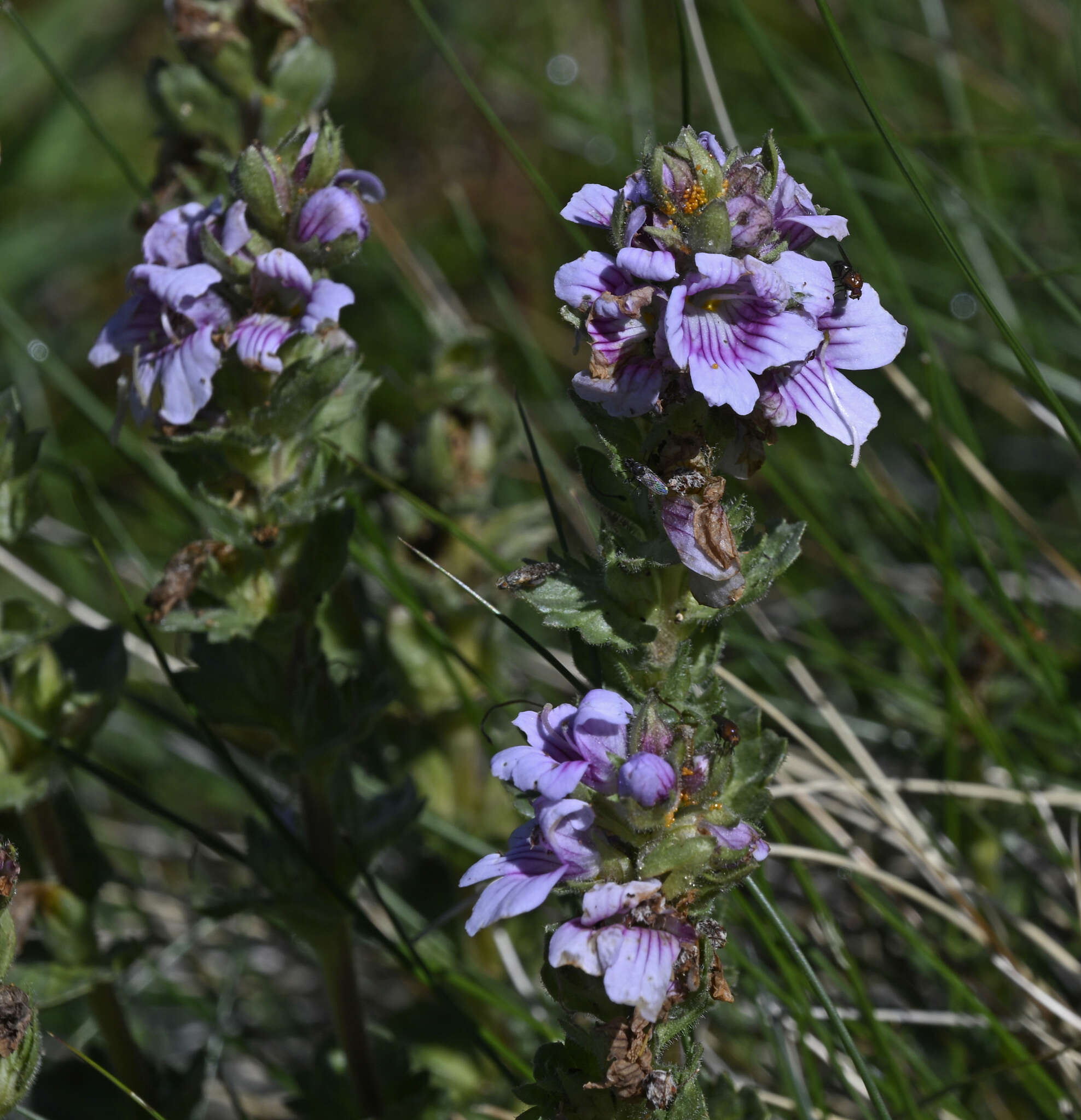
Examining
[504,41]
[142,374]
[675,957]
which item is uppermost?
[142,374]

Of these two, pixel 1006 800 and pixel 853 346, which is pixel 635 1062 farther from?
pixel 1006 800

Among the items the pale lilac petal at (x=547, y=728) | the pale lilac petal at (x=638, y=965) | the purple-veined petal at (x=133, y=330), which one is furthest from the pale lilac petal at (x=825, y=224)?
the purple-veined petal at (x=133, y=330)

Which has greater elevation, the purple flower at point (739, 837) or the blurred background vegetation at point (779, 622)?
the purple flower at point (739, 837)

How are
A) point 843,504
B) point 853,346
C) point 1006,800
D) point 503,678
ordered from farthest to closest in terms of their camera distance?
point 843,504 < point 503,678 < point 1006,800 < point 853,346

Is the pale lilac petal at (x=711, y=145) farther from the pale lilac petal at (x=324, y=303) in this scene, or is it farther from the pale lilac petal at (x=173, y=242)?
the pale lilac petal at (x=173, y=242)

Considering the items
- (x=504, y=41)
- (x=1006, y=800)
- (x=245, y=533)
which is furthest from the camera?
(x=504, y=41)

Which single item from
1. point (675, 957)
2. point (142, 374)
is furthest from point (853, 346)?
point (142, 374)
